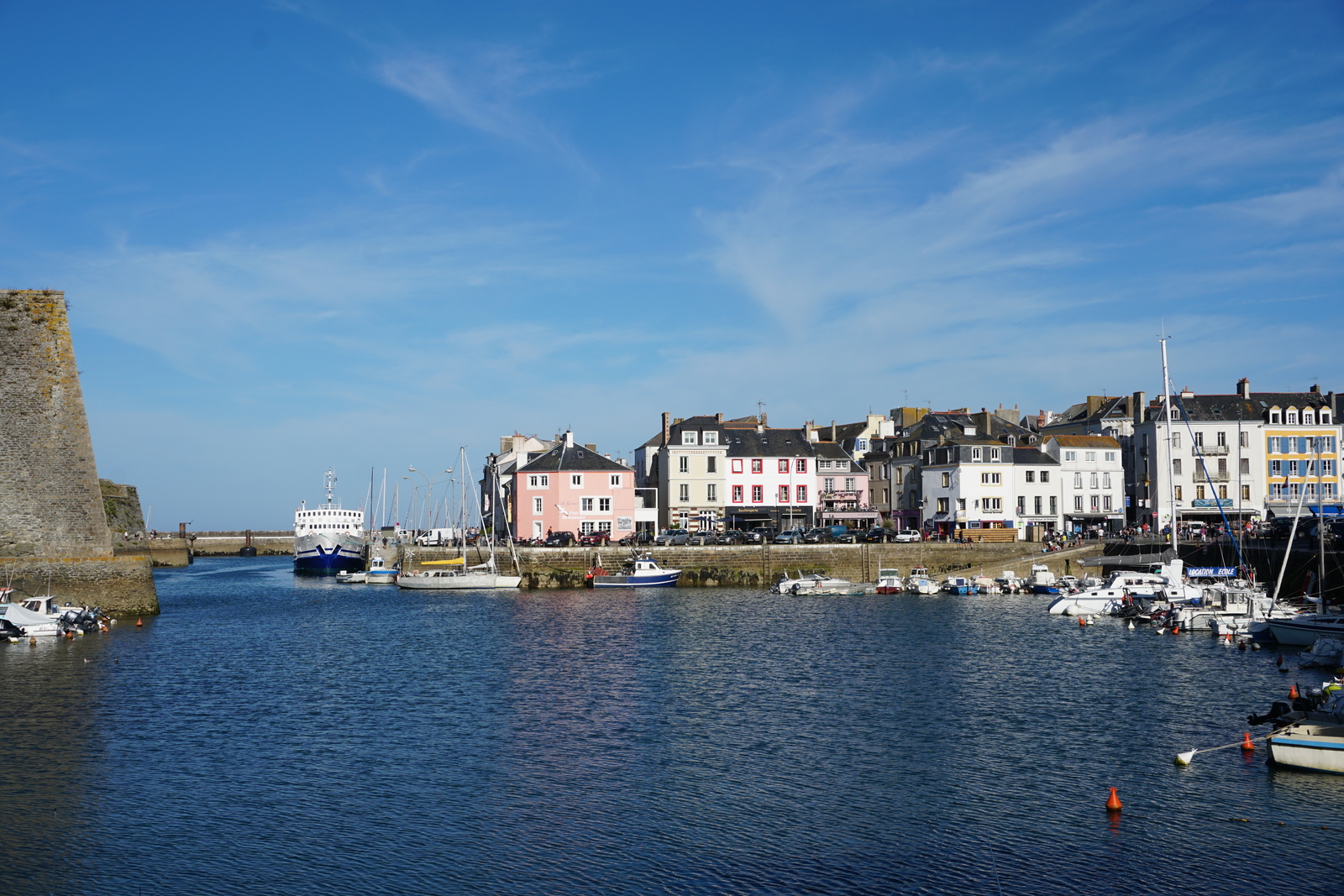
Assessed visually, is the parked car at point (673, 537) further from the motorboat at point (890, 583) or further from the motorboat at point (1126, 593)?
the motorboat at point (1126, 593)

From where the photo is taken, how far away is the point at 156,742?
2456cm

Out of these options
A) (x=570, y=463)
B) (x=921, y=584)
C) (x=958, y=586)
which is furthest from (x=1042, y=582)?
(x=570, y=463)

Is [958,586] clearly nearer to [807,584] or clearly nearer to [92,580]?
[807,584]

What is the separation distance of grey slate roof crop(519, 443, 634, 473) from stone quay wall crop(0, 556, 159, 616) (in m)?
34.3

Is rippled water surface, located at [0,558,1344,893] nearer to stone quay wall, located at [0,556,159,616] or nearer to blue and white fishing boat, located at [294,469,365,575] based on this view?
stone quay wall, located at [0,556,159,616]

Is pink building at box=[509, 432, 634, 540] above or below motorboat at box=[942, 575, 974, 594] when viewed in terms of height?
above

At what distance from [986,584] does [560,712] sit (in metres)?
44.4

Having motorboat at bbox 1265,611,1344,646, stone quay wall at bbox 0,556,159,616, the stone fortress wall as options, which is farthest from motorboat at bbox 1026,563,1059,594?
the stone fortress wall

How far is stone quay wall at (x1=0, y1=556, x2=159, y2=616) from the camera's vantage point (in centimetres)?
4316

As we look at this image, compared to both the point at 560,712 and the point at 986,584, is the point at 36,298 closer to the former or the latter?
the point at 560,712

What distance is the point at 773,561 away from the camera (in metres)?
71.4

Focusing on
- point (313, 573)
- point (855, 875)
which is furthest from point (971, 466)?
point (855, 875)

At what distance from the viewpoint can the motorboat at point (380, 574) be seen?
81250mm

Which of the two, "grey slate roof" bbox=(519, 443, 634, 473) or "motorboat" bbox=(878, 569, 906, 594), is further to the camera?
"grey slate roof" bbox=(519, 443, 634, 473)
